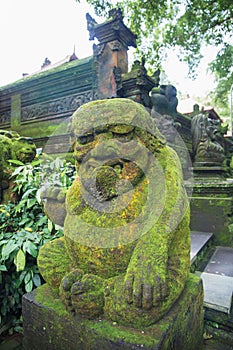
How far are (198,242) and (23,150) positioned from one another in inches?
88.4

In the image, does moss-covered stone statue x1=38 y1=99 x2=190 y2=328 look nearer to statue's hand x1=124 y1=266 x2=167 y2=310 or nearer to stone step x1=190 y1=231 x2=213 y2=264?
statue's hand x1=124 y1=266 x2=167 y2=310

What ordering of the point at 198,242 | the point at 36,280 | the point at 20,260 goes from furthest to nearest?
the point at 198,242
the point at 36,280
the point at 20,260

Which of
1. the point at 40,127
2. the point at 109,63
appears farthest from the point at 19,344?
the point at 40,127

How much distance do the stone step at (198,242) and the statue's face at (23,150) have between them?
1.98 metres

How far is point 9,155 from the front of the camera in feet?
8.29

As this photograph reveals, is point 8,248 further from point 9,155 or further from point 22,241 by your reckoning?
point 9,155

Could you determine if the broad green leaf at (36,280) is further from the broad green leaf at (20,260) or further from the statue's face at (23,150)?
the statue's face at (23,150)

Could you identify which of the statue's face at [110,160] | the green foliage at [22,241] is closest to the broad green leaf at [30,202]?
the green foliage at [22,241]

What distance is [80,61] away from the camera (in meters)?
4.71

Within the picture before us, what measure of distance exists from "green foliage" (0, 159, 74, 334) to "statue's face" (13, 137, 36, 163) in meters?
0.23

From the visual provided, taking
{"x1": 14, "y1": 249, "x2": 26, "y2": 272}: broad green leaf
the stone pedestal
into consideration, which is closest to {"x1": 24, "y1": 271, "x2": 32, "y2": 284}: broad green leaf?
{"x1": 14, "y1": 249, "x2": 26, "y2": 272}: broad green leaf

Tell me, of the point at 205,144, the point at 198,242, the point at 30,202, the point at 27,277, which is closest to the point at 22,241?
the point at 27,277

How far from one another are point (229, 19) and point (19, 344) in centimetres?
912

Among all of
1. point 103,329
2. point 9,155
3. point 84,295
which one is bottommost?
point 103,329
